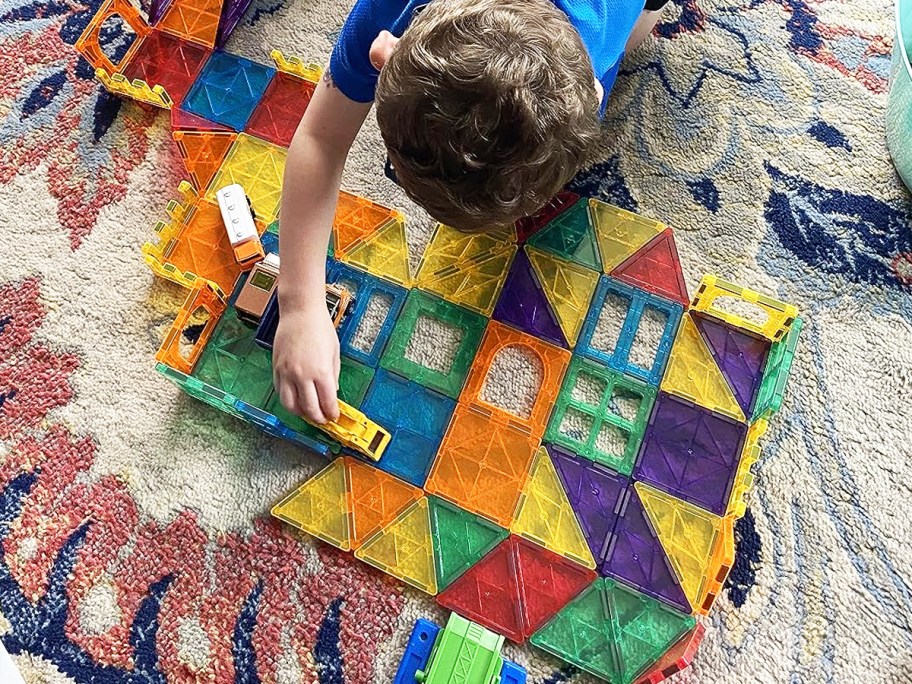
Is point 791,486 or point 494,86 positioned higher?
point 494,86

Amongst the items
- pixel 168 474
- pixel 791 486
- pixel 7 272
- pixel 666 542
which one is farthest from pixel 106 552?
pixel 791 486

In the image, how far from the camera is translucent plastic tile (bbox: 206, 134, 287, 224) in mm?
781

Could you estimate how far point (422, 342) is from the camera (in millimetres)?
750

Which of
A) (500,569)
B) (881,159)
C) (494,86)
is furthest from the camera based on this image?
(881,159)

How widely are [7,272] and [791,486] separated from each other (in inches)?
33.6

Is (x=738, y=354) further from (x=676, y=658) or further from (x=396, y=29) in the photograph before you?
(x=396, y=29)

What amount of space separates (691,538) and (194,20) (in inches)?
31.0

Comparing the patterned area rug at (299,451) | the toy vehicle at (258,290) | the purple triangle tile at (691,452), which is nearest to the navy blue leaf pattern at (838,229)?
the patterned area rug at (299,451)

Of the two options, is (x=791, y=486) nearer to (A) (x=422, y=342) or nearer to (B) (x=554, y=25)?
(A) (x=422, y=342)

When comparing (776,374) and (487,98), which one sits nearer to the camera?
(487,98)

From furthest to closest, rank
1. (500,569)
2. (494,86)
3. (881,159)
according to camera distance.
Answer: (881,159)
(500,569)
(494,86)

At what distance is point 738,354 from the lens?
74cm

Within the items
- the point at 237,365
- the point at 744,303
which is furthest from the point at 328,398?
the point at 744,303

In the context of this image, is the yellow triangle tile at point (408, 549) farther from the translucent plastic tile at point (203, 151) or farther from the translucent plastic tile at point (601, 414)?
the translucent plastic tile at point (203, 151)
